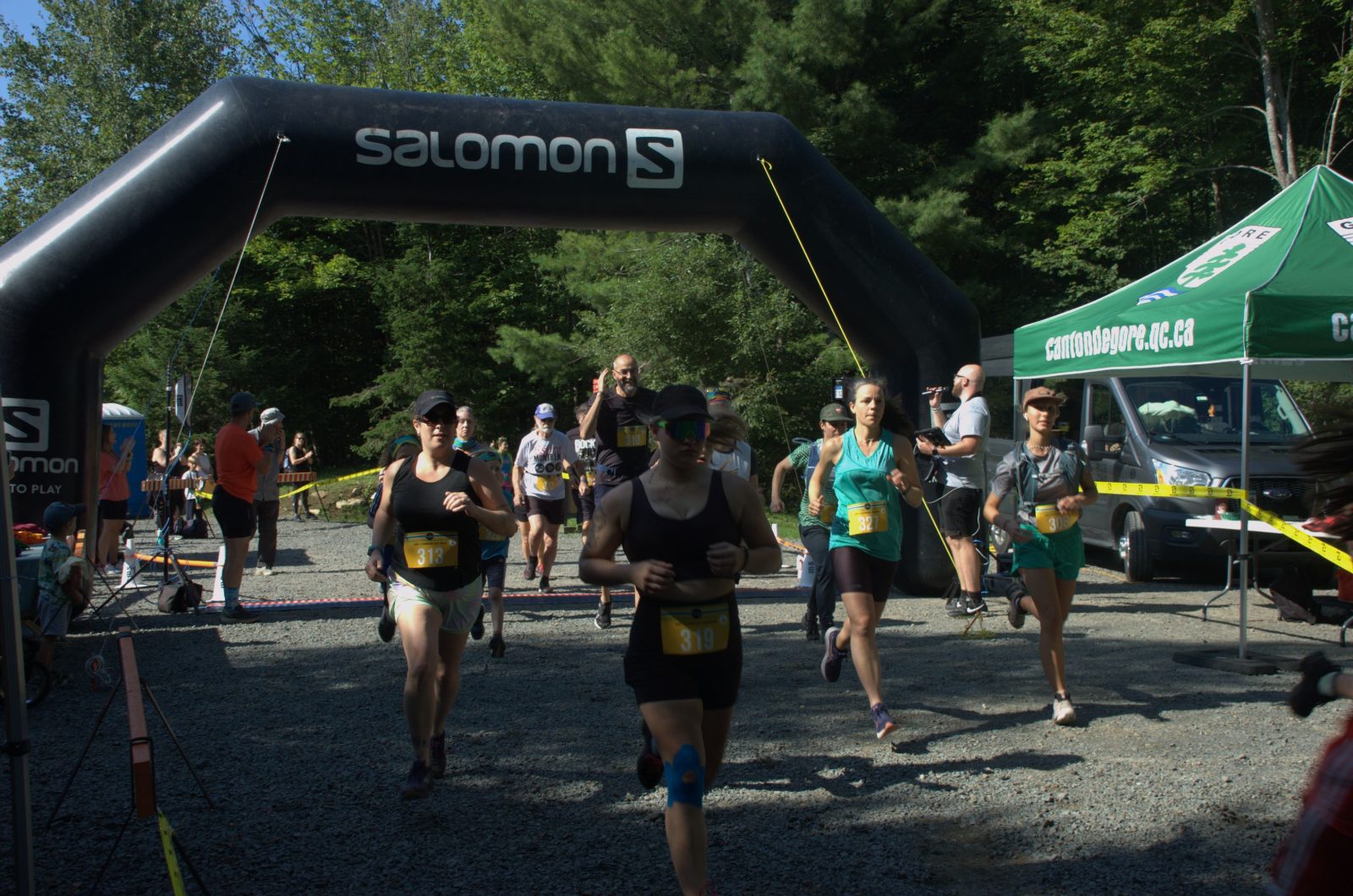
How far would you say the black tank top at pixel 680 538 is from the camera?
373 centimetres

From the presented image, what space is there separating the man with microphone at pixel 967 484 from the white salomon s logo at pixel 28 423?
6857 mm

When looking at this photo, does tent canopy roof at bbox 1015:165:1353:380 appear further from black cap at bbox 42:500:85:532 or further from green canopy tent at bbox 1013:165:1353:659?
black cap at bbox 42:500:85:532

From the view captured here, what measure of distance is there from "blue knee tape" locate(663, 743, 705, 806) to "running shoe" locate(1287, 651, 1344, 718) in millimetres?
1734

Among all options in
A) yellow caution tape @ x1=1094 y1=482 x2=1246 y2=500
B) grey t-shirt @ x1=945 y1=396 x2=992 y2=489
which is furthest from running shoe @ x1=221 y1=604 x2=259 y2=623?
yellow caution tape @ x1=1094 y1=482 x2=1246 y2=500

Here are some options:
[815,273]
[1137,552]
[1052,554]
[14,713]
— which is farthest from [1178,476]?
[14,713]

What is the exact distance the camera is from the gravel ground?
13.5ft

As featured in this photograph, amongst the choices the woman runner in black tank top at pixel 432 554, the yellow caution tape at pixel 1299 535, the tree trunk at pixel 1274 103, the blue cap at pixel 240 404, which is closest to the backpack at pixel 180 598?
the blue cap at pixel 240 404

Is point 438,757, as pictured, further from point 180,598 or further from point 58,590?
point 180,598

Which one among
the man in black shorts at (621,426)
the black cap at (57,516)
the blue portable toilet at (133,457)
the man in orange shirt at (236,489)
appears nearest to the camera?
the black cap at (57,516)

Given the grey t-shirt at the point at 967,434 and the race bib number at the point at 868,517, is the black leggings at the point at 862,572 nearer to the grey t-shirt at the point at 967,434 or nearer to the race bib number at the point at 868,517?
the race bib number at the point at 868,517

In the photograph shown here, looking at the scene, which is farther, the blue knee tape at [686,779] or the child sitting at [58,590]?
the child sitting at [58,590]

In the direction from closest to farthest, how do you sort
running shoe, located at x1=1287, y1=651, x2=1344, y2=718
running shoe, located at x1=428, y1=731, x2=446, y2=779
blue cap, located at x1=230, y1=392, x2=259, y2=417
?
running shoe, located at x1=1287, y1=651, x2=1344, y2=718 < running shoe, located at x1=428, y1=731, x2=446, y2=779 < blue cap, located at x1=230, y1=392, x2=259, y2=417

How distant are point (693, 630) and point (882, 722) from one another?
7.58 ft

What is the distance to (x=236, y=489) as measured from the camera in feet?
31.1
